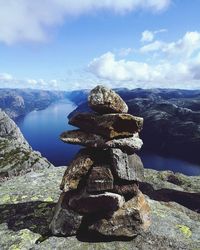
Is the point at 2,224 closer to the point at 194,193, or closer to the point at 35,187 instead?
the point at 35,187

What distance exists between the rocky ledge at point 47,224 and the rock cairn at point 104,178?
28.7 inches

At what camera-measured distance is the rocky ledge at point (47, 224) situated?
748 inches

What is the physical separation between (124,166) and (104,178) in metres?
1.52

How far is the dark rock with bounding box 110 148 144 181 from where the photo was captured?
19812 mm

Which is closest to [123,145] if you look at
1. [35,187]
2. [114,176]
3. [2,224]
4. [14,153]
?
[114,176]

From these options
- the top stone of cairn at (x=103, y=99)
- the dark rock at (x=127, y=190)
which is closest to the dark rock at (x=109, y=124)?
the top stone of cairn at (x=103, y=99)

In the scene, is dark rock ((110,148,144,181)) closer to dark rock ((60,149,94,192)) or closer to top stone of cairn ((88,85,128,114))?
dark rock ((60,149,94,192))

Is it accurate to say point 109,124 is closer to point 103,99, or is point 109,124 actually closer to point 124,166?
point 103,99

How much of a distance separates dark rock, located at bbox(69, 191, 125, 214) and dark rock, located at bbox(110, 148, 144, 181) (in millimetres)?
1372

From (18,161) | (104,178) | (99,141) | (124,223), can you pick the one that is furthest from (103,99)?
(18,161)

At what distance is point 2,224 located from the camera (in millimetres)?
21375

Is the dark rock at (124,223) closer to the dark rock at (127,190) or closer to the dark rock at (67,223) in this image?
the dark rock at (127,190)

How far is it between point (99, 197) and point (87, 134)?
425 cm

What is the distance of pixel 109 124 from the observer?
2019 centimetres
